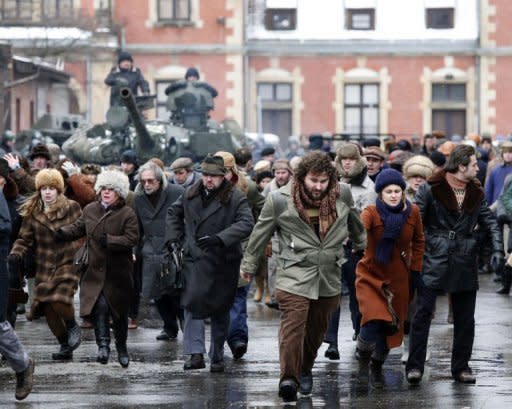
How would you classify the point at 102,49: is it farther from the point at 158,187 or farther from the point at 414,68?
the point at 158,187

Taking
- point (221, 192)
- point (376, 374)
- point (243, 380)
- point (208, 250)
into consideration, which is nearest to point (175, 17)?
point (221, 192)

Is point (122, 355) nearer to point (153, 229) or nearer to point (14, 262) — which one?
point (14, 262)

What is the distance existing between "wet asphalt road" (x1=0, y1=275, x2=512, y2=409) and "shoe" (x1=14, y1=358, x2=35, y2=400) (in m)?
0.08

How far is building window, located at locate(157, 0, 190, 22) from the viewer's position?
5316 cm

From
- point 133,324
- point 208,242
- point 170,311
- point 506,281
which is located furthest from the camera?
point 506,281

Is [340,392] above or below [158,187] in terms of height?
below

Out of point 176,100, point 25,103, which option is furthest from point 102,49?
point 176,100

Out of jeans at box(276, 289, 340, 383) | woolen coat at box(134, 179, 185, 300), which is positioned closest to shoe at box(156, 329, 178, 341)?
woolen coat at box(134, 179, 185, 300)

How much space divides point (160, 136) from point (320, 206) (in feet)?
56.5

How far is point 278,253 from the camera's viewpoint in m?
12.8

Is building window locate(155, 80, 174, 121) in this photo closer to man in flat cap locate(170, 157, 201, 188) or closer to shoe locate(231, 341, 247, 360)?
man in flat cap locate(170, 157, 201, 188)

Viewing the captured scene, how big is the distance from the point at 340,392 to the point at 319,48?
40876mm

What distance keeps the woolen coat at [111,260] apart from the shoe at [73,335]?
0.51 metres

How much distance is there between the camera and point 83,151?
98.5 feet
